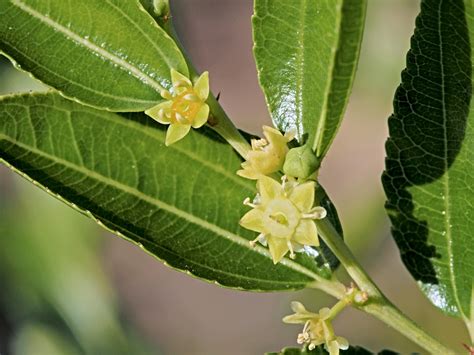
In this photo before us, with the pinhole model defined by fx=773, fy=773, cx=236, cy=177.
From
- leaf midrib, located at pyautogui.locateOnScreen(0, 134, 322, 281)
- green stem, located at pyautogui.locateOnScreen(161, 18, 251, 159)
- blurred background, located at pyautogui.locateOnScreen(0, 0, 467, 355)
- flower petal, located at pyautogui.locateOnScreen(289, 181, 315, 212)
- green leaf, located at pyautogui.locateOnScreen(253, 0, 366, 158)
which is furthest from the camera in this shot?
blurred background, located at pyautogui.locateOnScreen(0, 0, 467, 355)

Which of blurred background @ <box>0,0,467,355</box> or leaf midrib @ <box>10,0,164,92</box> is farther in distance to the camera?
blurred background @ <box>0,0,467,355</box>

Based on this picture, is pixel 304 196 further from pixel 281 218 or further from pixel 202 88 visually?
pixel 202 88

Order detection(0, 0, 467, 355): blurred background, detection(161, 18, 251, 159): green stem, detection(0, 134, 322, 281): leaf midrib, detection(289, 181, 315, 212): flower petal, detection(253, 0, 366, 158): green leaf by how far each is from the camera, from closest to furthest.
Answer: detection(253, 0, 366, 158): green leaf, detection(289, 181, 315, 212): flower petal, detection(161, 18, 251, 159): green stem, detection(0, 134, 322, 281): leaf midrib, detection(0, 0, 467, 355): blurred background

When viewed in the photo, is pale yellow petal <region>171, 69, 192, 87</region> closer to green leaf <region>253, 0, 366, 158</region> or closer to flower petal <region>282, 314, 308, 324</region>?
green leaf <region>253, 0, 366, 158</region>

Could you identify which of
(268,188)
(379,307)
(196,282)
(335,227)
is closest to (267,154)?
(268,188)

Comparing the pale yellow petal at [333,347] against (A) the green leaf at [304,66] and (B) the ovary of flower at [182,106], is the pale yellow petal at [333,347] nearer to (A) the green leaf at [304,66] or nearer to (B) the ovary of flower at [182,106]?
(A) the green leaf at [304,66]

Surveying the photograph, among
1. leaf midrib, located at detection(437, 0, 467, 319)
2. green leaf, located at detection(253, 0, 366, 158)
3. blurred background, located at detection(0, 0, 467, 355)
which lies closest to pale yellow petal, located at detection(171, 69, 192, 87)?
green leaf, located at detection(253, 0, 366, 158)

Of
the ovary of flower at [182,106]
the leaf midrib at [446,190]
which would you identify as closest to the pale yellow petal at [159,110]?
the ovary of flower at [182,106]

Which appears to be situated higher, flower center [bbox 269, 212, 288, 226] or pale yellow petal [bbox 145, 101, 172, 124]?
pale yellow petal [bbox 145, 101, 172, 124]

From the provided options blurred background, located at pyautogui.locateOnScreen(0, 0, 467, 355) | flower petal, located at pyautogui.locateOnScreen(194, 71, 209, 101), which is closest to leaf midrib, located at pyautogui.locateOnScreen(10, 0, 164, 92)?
flower petal, located at pyautogui.locateOnScreen(194, 71, 209, 101)
